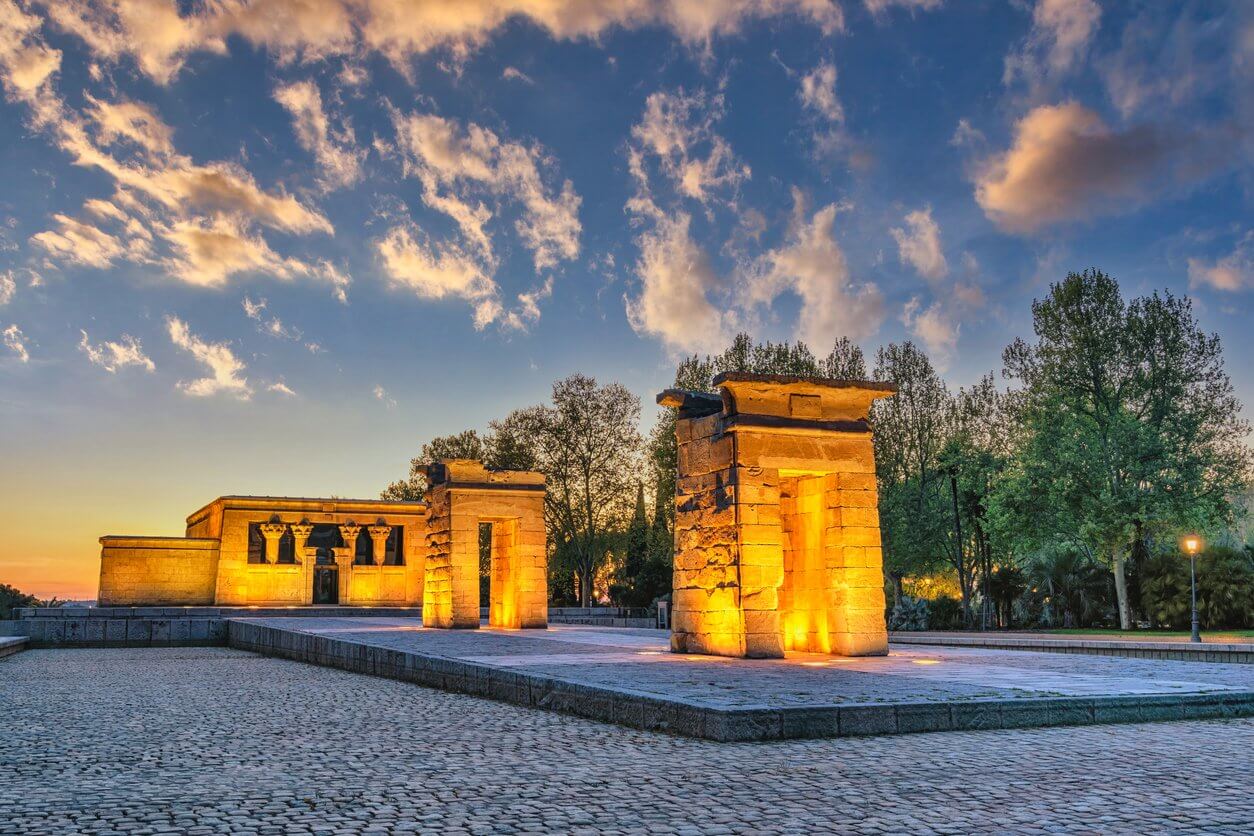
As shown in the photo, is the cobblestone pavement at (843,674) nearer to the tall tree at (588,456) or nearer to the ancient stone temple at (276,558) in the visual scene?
the ancient stone temple at (276,558)

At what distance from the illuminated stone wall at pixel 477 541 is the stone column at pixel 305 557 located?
17.0 metres

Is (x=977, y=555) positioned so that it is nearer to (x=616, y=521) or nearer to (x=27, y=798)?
(x=616, y=521)

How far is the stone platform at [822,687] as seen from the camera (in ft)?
25.5

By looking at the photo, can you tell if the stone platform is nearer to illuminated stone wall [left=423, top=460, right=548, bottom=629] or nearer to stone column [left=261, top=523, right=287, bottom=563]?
illuminated stone wall [left=423, top=460, right=548, bottom=629]

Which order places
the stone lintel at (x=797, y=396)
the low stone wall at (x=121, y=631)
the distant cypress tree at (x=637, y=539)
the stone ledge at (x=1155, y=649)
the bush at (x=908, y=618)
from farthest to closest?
the distant cypress tree at (x=637, y=539), the bush at (x=908, y=618), the low stone wall at (x=121, y=631), the stone ledge at (x=1155, y=649), the stone lintel at (x=797, y=396)

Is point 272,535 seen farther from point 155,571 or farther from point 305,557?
point 155,571

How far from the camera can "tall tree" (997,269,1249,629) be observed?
33.0 m

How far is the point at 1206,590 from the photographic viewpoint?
31.3 meters

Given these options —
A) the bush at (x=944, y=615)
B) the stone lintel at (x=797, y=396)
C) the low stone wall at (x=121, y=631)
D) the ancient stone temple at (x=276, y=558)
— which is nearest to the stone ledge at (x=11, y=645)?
the low stone wall at (x=121, y=631)

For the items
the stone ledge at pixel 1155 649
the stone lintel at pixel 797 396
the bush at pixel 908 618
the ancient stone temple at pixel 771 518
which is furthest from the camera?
the bush at pixel 908 618

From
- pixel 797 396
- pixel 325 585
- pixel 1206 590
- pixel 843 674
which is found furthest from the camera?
pixel 325 585

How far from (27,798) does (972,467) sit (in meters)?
39.6

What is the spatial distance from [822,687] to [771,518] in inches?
199

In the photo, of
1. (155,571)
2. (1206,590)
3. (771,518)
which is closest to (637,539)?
(155,571)
